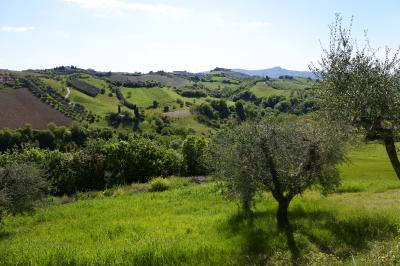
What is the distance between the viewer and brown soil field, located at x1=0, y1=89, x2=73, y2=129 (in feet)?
536

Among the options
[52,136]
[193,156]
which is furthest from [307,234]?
[52,136]

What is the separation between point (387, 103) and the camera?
65.5 ft

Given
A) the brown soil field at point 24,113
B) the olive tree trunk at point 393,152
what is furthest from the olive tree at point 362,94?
the brown soil field at point 24,113

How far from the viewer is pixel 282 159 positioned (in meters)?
21.9

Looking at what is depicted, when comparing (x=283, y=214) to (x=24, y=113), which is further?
(x=24, y=113)

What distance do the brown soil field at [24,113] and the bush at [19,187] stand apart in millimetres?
138419

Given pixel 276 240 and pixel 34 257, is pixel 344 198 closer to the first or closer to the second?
pixel 276 240

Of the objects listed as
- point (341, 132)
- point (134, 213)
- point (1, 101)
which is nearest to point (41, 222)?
point (134, 213)

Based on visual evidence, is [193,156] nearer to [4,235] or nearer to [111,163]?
[111,163]

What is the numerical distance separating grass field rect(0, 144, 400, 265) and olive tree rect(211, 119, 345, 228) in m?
2.10

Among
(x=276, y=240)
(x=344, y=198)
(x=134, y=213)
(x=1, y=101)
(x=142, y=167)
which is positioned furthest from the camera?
(x=1, y=101)

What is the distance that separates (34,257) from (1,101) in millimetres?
180583

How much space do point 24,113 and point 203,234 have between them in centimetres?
17161

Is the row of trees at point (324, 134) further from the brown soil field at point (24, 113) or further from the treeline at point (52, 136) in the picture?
the brown soil field at point (24, 113)
